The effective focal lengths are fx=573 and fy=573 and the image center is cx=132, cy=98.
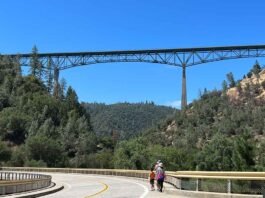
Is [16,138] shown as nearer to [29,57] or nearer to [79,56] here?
[29,57]

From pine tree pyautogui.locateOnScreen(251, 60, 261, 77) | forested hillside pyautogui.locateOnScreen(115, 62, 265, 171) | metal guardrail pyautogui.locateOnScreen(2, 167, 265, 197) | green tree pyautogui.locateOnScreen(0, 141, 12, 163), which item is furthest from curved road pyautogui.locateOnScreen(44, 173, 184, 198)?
pine tree pyautogui.locateOnScreen(251, 60, 261, 77)

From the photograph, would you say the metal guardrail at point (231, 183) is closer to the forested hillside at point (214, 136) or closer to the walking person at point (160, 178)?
the walking person at point (160, 178)

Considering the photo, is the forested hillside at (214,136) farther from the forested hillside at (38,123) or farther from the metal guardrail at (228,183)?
the metal guardrail at (228,183)

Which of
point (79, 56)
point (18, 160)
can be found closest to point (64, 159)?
point (18, 160)

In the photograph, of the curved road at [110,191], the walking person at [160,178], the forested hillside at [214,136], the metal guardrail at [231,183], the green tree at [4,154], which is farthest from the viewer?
the green tree at [4,154]

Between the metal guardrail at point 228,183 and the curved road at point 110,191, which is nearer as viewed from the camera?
the metal guardrail at point 228,183

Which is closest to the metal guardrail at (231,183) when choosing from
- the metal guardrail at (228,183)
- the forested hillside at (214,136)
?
the metal guardrail at (228,183)

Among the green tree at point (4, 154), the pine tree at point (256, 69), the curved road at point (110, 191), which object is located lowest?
the curved road at point (110, 191)

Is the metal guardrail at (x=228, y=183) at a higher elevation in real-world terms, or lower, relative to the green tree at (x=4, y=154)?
lower

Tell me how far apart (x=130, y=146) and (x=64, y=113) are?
59795 mm

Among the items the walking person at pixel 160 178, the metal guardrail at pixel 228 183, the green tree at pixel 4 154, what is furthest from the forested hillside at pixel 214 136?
the metal guardrail at pixel 228 183

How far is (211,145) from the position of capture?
7294 centimetres

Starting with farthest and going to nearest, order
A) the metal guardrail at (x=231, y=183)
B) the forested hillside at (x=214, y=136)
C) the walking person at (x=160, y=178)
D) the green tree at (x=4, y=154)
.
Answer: the green tree at (x=4, y=154)
the forested hillside at (x=214, y=136)
the walking person at (x=160, y=178)
the metal guardrail at (x=231, y=183)

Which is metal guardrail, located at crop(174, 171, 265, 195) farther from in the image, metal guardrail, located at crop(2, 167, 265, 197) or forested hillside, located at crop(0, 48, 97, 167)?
forested hillside, located at crop(0, 48, 97, 167)
